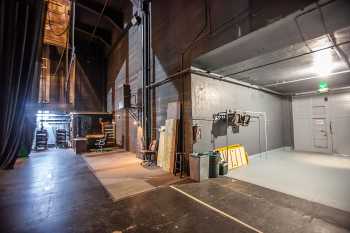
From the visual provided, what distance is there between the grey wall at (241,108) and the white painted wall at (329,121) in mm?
418

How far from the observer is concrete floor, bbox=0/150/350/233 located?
248 centimetres

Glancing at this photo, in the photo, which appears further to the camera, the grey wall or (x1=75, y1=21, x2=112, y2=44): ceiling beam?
(x1=75, y1=21, x2=112, y2=44): ceiling beam

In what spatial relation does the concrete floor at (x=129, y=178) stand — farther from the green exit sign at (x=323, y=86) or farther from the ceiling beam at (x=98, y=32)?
the ceiling beam at (x=98, y=32)

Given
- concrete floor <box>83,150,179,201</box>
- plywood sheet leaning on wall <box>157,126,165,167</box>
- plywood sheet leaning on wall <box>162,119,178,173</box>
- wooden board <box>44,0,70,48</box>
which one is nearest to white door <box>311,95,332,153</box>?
plywood sheet leaning on wall <box>162,119,178,173</box>

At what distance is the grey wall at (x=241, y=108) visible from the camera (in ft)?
17.3

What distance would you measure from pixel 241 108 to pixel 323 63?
2.70 meters

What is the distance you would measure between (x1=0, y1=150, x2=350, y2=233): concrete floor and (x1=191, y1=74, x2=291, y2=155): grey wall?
71.8 inches

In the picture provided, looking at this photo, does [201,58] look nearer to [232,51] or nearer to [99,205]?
[232,51]

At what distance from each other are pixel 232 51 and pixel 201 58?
0.83 m

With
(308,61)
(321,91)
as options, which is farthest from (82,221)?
(321,91)

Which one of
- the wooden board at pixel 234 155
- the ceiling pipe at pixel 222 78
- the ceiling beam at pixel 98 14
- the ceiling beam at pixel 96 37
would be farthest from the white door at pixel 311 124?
the ceiling beam at pixel 96 37

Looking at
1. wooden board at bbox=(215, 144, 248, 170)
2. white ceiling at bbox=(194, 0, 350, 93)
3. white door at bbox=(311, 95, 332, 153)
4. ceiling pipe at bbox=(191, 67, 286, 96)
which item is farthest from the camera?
white door at bbox=(311, 95, 332, 153)

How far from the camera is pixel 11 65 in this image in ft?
13.7

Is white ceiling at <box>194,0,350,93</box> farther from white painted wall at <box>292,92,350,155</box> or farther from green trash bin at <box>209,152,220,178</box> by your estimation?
green trash bin at <box>209,152,220,178</box>
